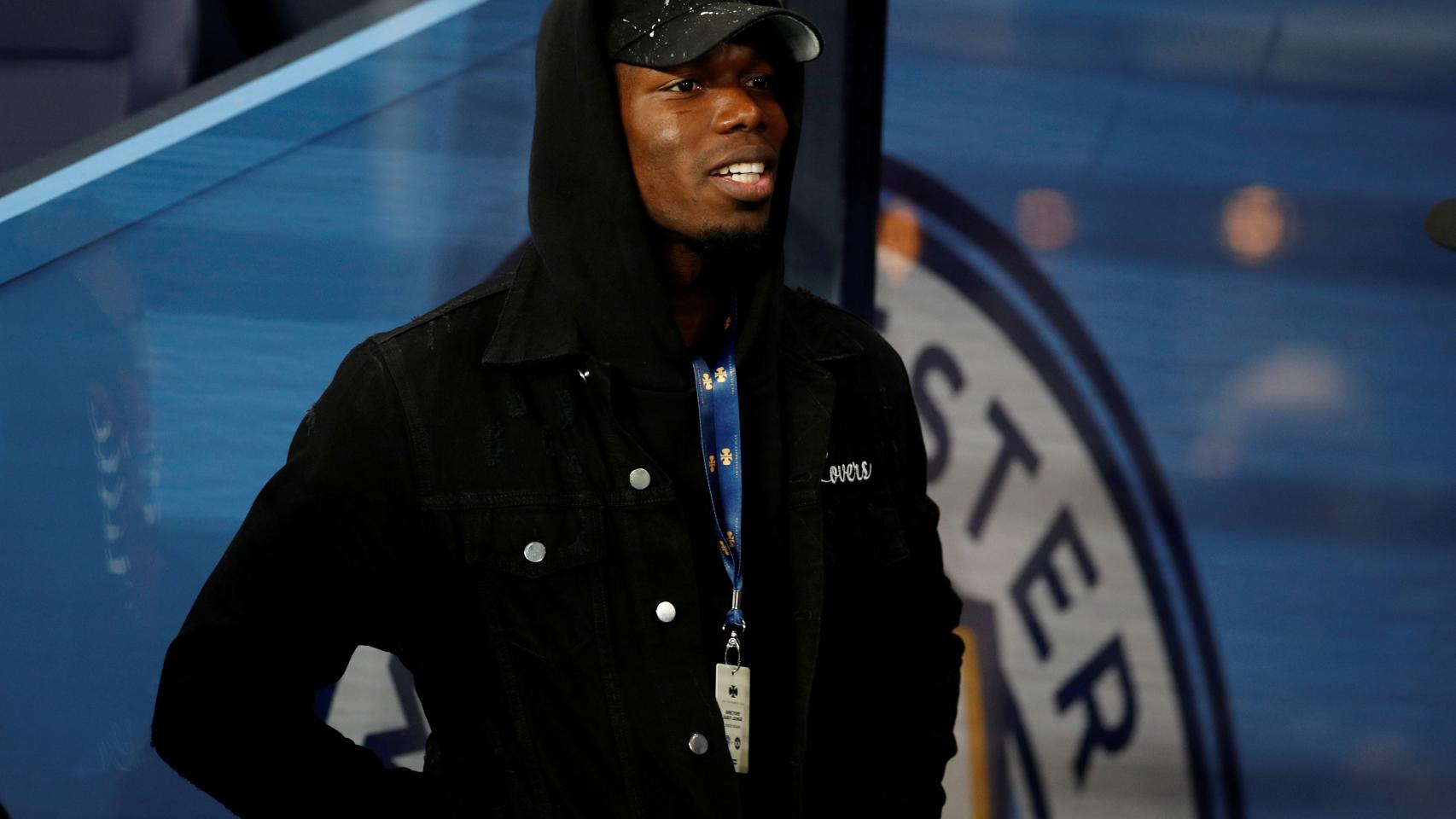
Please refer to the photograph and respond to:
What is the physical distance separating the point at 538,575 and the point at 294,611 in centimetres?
24

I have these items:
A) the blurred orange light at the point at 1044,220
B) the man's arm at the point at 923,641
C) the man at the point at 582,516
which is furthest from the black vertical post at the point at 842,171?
the man at the point at 582,516

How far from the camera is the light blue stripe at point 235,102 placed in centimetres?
206

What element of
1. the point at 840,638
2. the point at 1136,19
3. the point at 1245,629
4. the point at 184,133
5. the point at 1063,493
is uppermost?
the point at 1136,19

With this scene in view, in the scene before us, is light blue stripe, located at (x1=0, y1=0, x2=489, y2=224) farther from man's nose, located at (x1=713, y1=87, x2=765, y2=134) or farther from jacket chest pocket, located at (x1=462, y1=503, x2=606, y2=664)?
jacket chest pocket, located at (x1=462, y1=503, x2=606, y2=664)

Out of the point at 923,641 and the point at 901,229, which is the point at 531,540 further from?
the point at 901,229

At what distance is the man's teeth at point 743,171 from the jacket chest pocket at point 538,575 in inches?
14.3

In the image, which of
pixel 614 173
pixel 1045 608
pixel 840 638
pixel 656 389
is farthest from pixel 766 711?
pixel 1045 608

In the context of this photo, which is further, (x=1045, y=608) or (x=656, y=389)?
→ (x=1045, y=608)

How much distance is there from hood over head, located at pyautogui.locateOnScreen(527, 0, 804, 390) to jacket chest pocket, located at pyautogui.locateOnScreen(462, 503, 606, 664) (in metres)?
0.17

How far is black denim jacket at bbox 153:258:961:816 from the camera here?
4.39 feet

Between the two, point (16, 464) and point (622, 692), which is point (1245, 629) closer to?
point (622, 692)

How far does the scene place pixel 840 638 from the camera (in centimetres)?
154

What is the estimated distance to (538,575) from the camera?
135 cm

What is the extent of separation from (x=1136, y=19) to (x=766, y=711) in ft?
4.77
